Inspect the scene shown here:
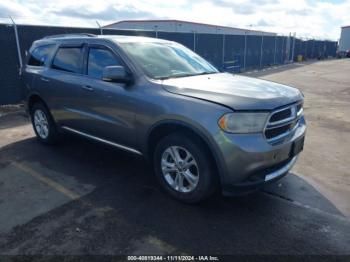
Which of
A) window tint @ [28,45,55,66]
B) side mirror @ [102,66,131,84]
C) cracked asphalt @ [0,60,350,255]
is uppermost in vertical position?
window tint @ [28,45,55,66]

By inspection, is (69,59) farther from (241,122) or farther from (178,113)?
(241,122)

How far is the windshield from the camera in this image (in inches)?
163

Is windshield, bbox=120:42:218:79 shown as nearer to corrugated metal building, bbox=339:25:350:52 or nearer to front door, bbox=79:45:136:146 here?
front door, bbox=79:45:136:146

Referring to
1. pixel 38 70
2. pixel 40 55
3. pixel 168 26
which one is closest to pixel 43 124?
pixel 38 70

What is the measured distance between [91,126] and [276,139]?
2.55 metres

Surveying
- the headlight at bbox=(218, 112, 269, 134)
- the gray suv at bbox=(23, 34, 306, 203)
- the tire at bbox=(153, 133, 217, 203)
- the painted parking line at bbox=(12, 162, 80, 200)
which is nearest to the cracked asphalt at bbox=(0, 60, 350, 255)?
the painted parking line at bbox=(12, 162, 80, 200)

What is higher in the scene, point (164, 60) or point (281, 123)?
point (164, 60)

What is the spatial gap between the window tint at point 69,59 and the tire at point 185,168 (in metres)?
1.95

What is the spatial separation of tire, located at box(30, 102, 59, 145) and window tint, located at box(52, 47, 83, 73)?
0.85 m

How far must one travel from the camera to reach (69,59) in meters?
5.07

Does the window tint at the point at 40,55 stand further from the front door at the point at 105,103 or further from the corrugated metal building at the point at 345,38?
the corrugated metal building at the point at 345,38

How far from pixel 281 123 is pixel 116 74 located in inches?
75.9

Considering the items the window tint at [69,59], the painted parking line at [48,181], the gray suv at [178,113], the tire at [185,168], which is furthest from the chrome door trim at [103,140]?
the window tint at [69,59]

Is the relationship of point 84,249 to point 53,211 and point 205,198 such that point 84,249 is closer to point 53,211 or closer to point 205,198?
point 53,211
